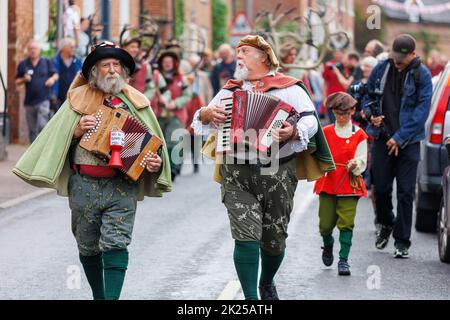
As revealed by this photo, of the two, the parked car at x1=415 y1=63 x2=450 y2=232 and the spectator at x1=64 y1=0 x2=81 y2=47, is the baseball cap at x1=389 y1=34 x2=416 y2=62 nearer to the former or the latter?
the parked car at x1=415 y1=63 x2=450 y2=232

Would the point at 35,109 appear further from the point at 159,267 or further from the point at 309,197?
the point at 159,267

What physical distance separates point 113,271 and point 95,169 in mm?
606

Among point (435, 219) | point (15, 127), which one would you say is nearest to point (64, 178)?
point (435, 219)

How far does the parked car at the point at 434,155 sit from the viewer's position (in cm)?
1323

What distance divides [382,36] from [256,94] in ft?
230

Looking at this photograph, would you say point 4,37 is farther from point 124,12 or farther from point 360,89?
point 360,89

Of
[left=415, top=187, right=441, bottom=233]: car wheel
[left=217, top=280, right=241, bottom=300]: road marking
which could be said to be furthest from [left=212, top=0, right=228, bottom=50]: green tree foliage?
[left=217, top=280, right=241, bottom=300]: road marking

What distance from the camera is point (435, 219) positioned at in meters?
13.8

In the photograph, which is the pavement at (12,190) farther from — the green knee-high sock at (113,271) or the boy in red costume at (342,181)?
the green knee-high sock at (113,271)

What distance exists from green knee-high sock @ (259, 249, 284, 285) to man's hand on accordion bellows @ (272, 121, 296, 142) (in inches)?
31.9

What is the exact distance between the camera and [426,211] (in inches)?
543

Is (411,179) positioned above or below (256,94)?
below

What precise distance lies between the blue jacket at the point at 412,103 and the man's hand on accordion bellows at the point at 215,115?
3248 millimetres

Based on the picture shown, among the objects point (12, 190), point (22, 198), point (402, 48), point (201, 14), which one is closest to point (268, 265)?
point (402, 48)
